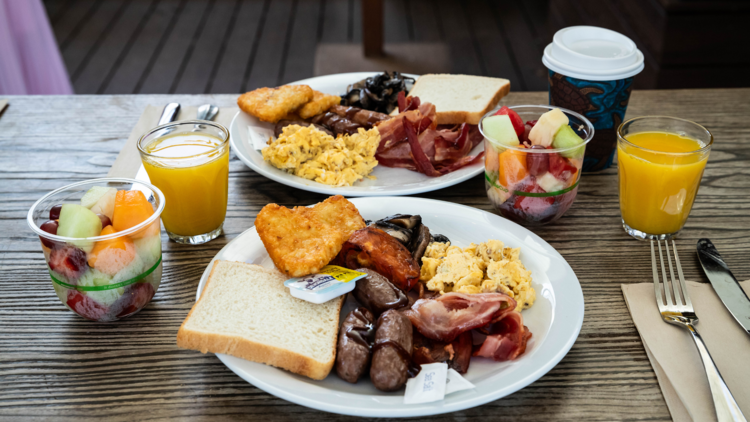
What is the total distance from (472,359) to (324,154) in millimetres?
849

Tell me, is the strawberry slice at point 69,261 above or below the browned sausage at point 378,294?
above

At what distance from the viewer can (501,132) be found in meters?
1.47

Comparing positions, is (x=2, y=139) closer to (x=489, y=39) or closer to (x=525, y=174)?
(x=525, y=174)

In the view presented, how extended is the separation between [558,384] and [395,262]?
0.41 m

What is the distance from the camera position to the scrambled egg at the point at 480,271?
1.19 meters

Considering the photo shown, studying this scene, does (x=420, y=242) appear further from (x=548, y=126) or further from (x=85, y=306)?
(x=85, y=306)

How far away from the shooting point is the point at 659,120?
1.52 meters

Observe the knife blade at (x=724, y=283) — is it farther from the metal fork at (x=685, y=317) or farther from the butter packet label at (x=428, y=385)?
the butter packet label at (x=428, y=385)

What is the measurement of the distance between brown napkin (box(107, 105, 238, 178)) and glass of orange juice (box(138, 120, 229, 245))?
1.15 feet

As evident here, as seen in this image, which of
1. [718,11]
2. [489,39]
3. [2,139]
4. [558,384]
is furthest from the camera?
[489,39]

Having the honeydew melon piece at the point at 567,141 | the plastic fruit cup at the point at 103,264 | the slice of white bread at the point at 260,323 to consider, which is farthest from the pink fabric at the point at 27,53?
the honeydew melon piece at the point at 567,141

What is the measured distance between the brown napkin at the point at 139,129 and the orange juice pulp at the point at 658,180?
1361 mm

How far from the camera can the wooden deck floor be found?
5082 millimetres

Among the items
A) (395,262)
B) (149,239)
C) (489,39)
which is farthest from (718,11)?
(149,239)
